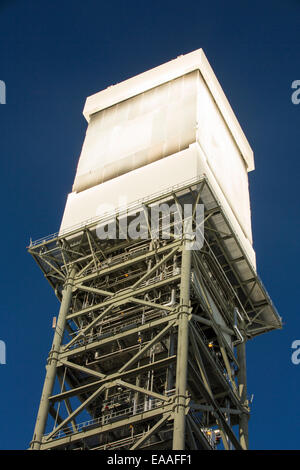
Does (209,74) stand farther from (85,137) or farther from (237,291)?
(237,291)

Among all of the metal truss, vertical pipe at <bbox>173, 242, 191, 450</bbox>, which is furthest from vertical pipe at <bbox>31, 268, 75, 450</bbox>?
vertical pipe at <bbox>173, 242, 191, 450</bbox>

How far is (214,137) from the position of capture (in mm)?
58688

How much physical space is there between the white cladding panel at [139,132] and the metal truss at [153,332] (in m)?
5.16

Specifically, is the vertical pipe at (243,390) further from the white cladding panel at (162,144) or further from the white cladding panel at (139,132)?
the white cladding panel at (139,132)

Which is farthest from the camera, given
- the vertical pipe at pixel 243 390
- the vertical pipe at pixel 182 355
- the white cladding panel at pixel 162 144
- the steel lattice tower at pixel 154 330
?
the white cladding panel at pixel 162 144

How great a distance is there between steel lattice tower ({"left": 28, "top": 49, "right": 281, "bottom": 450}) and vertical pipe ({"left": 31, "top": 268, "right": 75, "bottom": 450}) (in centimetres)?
7

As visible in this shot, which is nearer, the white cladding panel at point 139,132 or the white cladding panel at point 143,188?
the white cladding panel at point 143,188

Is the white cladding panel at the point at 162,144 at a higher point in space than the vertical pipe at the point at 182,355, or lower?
higher

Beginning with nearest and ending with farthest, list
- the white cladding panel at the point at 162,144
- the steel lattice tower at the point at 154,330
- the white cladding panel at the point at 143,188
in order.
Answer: the steel lattice tower at the point at 154,330 < the white cladding panel at the point at 143,188 < the white cladding panel at the point at 162,144

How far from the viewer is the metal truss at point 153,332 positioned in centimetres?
4131

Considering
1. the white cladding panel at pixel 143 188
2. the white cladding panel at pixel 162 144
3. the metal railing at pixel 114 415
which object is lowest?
the metal railing at pixel 114 415

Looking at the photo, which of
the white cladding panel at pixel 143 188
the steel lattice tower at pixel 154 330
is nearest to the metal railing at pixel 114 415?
the steel lattice tower at pixel 154 330
